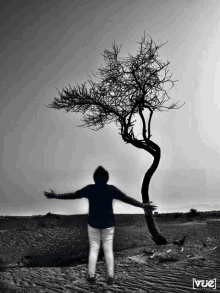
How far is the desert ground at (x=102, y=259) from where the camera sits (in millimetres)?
7020

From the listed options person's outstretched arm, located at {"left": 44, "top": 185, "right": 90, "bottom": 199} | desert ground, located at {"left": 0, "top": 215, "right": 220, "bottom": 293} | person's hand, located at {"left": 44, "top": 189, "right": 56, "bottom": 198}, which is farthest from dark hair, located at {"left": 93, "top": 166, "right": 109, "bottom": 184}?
desert ground, located at {"left": 0, "top": 215, "right": 220, "bottom": 293}

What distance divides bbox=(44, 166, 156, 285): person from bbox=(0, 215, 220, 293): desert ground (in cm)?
72

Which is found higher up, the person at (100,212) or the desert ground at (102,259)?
the person at (100,212)

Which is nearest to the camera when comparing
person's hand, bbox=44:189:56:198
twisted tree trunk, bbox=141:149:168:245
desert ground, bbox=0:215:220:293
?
person's hand, bbox=44:189:56:198

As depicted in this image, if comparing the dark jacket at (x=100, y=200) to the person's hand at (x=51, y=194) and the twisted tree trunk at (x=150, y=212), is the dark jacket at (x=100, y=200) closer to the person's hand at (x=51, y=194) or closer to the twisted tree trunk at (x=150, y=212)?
the person's hand at (x=51, y=194)

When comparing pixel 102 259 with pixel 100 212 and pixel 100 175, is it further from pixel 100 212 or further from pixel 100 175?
pixel 100 175

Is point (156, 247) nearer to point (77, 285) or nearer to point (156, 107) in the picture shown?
point (77, 285)

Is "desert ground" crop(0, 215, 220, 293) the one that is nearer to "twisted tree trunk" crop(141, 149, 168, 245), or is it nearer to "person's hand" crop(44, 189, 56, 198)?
"twisted tree trunk" crop(141, 149, 168, 245)

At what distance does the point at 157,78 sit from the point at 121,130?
8.49 ft

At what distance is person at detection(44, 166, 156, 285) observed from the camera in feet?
21.0

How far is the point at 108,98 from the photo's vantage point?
1216cm

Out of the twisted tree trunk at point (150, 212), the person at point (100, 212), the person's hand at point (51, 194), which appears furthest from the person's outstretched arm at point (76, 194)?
the twisted tree trunk at point (150, 212)

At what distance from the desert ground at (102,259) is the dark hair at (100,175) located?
7.57ft

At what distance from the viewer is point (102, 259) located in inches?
383
